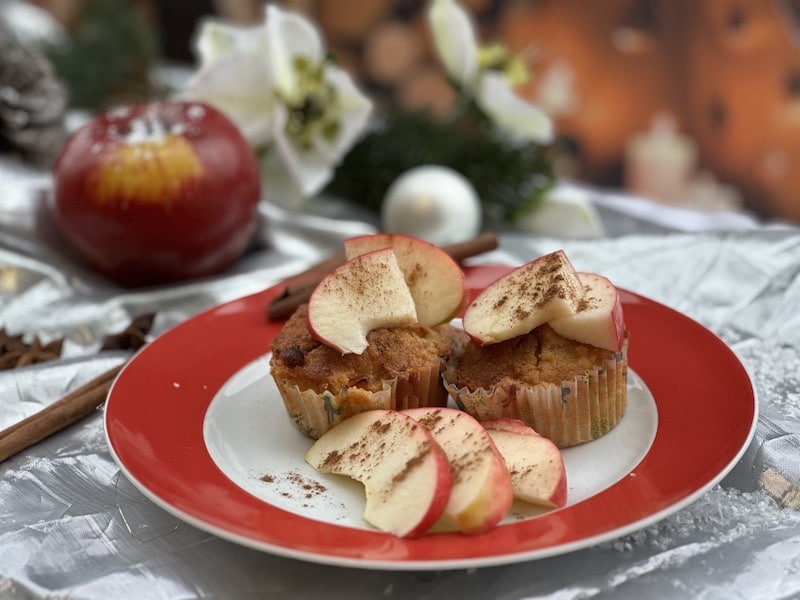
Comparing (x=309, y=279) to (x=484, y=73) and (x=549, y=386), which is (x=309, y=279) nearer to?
Result: (x=549, y=386)

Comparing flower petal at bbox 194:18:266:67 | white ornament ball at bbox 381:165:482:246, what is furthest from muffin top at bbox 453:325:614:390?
flower petal at bbox 194:18:266:67

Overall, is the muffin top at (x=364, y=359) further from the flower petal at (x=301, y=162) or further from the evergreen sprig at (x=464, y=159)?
the evergreen sprig at (x=464, y=159)

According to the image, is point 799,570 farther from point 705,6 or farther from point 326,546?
point 705,6

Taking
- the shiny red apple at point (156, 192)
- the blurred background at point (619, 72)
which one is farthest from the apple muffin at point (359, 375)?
the blurred background at point (619, 72)

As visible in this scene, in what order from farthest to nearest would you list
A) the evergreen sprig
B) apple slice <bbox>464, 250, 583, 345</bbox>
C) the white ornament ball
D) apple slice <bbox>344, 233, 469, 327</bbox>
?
the evergreen sprig → the white ornament ball → apple slice <bbox>344, 233, 469, 327</bbox> → apple slice <bbox>464, 250, 583, 345</bbox>

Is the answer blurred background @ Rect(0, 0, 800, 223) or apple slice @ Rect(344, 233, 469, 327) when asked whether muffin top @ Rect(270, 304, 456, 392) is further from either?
blurred background @ Rect(0, 0, 800, 223)
